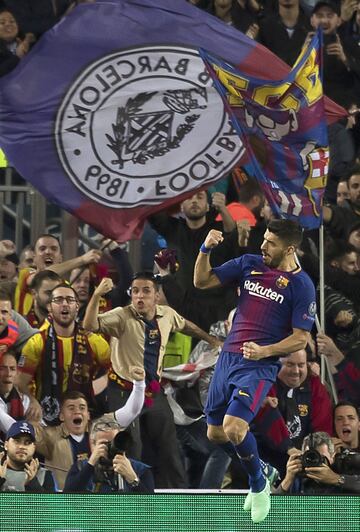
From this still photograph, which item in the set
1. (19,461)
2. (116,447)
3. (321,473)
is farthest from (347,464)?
(19,461)

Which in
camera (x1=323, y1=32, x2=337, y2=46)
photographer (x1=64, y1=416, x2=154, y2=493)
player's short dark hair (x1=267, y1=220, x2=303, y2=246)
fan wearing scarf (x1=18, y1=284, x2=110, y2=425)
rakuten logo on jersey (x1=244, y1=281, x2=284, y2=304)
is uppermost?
camera (x1=323, y1=32, x2=337, y2=46)

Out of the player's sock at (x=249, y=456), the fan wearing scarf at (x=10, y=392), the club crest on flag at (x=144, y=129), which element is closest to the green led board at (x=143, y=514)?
the player's sock at (x=249, y=456)

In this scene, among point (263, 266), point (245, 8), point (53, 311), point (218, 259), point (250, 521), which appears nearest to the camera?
point (250, 521)

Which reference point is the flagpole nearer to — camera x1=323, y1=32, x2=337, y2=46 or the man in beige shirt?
the man in beige shirt

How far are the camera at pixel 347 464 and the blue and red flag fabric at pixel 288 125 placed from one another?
2.13 m

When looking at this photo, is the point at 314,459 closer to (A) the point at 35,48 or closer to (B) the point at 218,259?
(B) the point at 218,259

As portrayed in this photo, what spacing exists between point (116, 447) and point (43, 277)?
7.42 ft

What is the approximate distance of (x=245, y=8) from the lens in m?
17.2

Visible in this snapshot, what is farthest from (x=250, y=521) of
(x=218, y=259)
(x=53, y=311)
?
(x=218, y=259)

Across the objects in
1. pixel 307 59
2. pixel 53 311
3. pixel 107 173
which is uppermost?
pixel 307 59

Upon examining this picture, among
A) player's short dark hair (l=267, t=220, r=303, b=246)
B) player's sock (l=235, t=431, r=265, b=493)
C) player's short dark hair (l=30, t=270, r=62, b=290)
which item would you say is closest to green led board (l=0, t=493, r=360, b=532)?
player's sock (l=235, t=431, r=265, b=493)

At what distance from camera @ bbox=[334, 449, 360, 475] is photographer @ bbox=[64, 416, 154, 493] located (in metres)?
1.34

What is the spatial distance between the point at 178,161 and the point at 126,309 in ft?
6.05

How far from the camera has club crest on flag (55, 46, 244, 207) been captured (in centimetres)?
1541
